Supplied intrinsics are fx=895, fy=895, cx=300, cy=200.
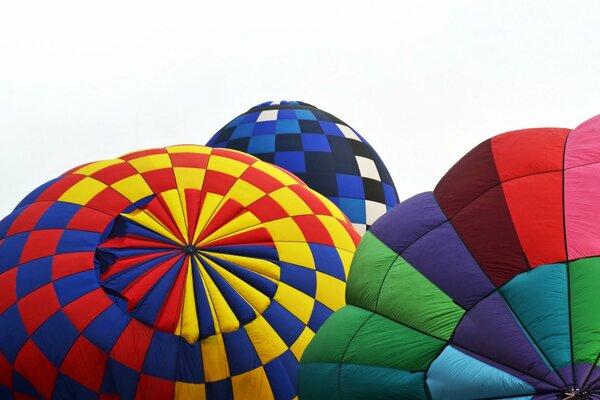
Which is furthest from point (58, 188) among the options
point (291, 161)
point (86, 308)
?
point (291, 161)

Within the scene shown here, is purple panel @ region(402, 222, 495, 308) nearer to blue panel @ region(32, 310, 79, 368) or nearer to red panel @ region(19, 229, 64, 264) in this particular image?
blue panel @ region(32, 310, 79, 368)

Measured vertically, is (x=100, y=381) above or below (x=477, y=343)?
below

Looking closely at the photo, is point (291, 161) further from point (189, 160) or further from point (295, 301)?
point (295, 301)

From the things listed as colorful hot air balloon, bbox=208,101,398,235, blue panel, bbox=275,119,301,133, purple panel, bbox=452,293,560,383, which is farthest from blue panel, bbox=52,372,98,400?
blue panel, bbox=275,119,301,133

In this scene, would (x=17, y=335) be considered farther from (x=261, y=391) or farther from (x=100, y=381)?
(x=261, y=391)

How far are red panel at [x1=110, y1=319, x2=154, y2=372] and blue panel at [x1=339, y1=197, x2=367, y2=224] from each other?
393 centimetres

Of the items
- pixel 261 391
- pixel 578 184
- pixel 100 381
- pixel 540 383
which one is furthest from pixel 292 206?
pixel 540 383

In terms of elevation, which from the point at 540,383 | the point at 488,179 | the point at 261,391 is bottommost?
the point at 261,391

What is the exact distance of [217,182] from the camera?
687cm

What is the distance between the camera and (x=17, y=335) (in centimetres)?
603

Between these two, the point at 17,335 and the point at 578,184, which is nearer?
the point at 578,184

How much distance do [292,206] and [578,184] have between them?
2636 mm

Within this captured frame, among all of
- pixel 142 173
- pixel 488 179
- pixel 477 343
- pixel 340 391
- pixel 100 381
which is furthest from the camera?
pixel 142 173

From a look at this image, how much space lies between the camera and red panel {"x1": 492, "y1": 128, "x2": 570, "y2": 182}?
505 centimetres
